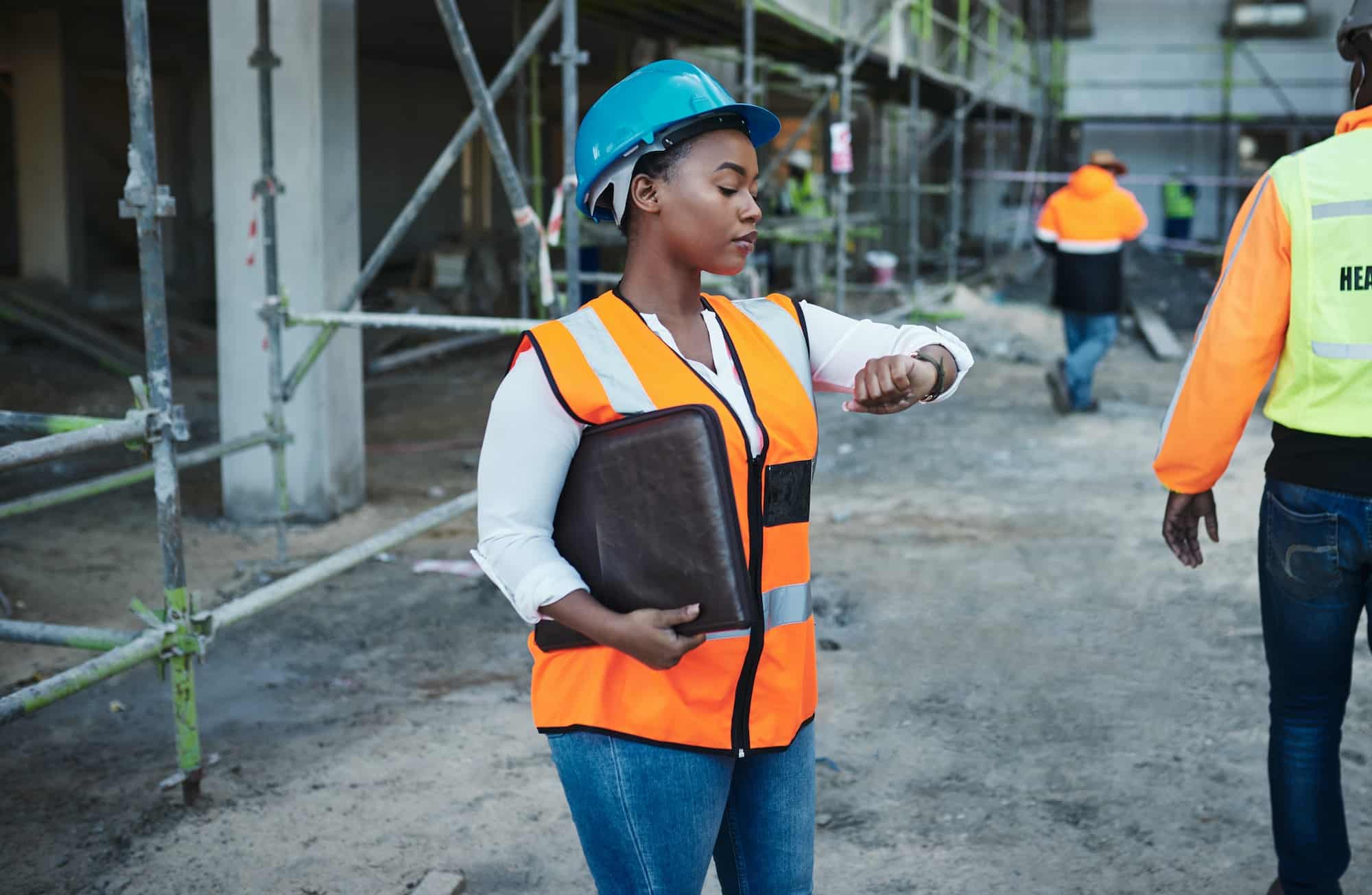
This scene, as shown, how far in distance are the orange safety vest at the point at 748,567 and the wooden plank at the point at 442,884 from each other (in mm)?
1362

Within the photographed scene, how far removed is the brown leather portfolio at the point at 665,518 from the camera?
1614 millimetres

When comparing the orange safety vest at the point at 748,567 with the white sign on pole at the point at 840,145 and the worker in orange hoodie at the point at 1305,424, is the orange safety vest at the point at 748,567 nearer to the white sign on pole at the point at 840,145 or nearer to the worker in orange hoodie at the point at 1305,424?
the worker in orange hoodie at the point at 1305,424

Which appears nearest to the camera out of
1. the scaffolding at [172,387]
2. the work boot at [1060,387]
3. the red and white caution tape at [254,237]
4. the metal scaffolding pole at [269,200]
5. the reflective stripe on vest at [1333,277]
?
the reflective stripe on vest at [1333,277]

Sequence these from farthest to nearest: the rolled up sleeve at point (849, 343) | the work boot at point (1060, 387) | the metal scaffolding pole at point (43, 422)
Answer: the work boot at point (1060, 387), the metal scaffolding pole at point (43, 422), the rolled up sleeve at point (849, 343)

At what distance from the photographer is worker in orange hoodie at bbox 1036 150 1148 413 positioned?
30.8ft

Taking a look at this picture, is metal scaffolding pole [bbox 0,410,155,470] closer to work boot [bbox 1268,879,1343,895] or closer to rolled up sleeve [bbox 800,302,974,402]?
rolled up sleeve [bbox 800,302,974,402]

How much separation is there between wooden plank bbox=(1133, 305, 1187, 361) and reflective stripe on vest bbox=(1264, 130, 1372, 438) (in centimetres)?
1086

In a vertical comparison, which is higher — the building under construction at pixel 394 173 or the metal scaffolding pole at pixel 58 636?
the building under construction at pixel 394 173

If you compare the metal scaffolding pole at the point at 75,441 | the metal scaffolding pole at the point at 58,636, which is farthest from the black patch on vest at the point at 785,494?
the metal scaffolding pole at the point at 58,636

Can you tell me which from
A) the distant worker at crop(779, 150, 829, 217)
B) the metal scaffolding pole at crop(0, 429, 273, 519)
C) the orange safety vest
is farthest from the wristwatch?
the distant worker at crop(779, 150, 829, 217)

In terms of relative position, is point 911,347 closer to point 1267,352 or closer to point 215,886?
point 1267,352

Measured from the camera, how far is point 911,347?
6.24ft

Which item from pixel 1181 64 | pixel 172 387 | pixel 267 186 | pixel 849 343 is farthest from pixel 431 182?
pixel 1181 64

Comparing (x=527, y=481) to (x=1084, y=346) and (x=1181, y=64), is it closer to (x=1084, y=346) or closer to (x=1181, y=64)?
(x=1084, y=346)
